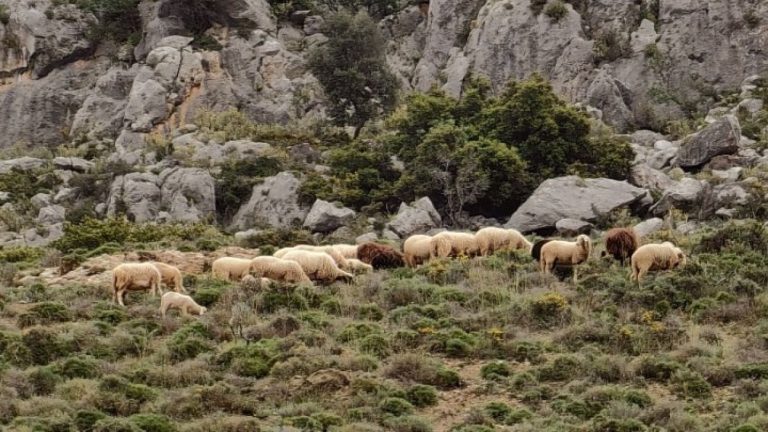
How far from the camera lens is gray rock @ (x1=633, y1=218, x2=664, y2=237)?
42.5 m

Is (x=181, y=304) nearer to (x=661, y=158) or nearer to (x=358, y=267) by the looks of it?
(x=358, y=267)

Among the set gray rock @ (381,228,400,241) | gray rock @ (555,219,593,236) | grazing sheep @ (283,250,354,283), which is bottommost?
gray rock @ (381,228,400,241)

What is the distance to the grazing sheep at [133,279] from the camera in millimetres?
31578

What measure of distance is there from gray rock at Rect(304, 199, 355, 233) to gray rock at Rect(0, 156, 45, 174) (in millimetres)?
19956

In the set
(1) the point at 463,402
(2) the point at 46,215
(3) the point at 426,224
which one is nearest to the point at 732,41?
(3) the point at 426,224

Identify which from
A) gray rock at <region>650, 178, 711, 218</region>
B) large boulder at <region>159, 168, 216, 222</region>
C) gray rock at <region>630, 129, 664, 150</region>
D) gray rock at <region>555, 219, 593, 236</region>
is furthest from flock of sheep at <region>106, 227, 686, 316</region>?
gray rock at <region>630, 129, 664, 150</region>

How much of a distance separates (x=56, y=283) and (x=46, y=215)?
2221cm

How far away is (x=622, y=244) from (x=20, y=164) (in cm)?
3893

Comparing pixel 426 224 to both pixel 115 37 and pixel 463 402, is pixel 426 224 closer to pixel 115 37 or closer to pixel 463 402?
pixel 463 402

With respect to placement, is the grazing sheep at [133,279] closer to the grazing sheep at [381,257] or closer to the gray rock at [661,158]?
the grazing sheep at [381,257]

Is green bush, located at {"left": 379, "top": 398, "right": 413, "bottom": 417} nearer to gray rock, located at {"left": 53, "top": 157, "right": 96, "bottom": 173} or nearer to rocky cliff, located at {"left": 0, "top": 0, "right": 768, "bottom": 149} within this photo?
rocky cliff, located at {"left": 0, "top": 0, "right": 768, "bottom": 149}

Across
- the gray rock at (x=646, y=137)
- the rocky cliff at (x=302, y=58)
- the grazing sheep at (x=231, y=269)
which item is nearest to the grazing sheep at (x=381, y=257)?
the grazing sheep at (x=231, y=269)

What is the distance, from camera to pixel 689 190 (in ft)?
155

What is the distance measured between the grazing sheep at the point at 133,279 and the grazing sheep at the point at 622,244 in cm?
1222
